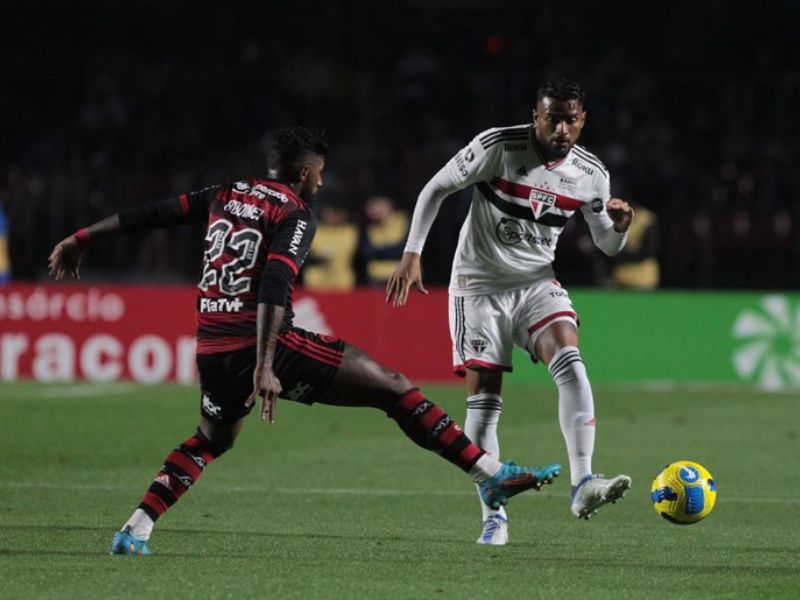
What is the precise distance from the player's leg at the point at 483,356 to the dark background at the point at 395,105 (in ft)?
37.5

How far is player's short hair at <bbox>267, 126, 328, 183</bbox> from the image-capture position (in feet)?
23.0

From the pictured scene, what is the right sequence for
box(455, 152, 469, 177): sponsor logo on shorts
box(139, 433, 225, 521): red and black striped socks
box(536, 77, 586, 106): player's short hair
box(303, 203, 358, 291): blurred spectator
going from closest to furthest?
1. box(139, 433, 225, 521): red and black striped socks
2. box(536, 77, 586, 106): player's short hair
3. box(455, 152, 469, 177): sponsor logo on shorts
4. box(303, 203, 358, 291): blurred spectator

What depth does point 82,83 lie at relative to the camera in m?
25.1

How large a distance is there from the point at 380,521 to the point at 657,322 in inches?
376

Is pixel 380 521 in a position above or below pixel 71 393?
above

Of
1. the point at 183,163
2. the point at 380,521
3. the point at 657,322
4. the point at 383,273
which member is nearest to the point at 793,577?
the point at 380,521

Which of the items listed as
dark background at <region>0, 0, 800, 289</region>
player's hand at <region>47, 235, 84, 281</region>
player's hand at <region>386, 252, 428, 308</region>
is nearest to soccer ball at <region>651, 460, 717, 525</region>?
player's hand at <region>386, 252, 428, 308</region>

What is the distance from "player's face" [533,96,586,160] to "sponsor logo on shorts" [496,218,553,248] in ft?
1.34

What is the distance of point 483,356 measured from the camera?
7863 mm

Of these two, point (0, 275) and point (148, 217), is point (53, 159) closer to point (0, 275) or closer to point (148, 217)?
point (0, 275)

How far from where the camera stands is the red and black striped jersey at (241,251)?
22.3 feet

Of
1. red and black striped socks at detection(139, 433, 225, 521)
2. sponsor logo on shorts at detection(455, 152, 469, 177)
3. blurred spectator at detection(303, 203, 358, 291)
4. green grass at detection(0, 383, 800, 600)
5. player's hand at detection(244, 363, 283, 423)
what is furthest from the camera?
blurred spectator at detection(303, 203, 358, 291)

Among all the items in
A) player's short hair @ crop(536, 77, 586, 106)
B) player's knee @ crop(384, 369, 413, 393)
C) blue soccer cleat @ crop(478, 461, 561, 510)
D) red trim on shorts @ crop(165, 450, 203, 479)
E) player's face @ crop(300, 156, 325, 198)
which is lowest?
red trim on shorts @ crop(165, 450, 203, 479)

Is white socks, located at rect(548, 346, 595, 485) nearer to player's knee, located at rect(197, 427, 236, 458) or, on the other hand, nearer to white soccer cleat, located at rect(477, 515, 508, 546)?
white soccer cleat, located at rect(477, 515, 508, 546)
